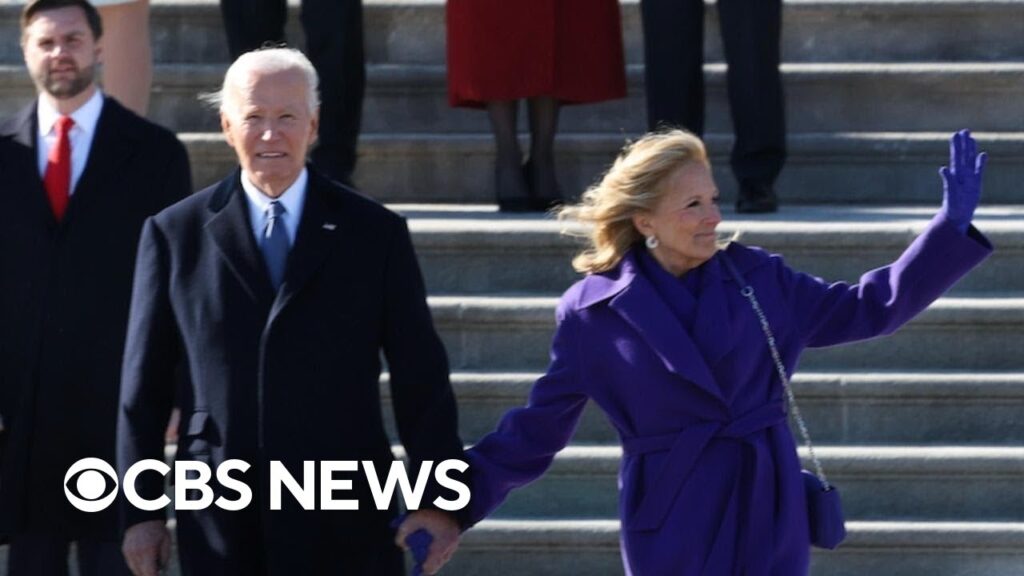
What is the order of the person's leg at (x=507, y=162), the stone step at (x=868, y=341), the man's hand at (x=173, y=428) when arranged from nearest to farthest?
1. the man's hand at (x=173, y=428)
2. the stone step at (x=868, y=341)
3. the person's leg at (x=507, y=162)

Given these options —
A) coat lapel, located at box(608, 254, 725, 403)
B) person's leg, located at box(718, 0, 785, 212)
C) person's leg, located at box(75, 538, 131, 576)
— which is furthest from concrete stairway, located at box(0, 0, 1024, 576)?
coat lapel, located at box(608, 254, 725, 403)

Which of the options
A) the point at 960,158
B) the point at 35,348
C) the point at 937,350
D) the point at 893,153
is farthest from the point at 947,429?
the point at 35,348

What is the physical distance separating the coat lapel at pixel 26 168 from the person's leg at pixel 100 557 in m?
0.74

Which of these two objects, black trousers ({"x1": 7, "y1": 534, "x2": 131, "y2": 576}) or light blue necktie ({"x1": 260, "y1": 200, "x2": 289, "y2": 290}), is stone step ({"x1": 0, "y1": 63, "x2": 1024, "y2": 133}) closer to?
black trousers ({"x1": 7, "y1": 534, "x2": 131, "y2": 576})

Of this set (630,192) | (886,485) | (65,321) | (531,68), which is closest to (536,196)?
(531,68)

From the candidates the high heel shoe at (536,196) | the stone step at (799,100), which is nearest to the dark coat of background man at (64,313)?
the high heel shoe at (536,196)

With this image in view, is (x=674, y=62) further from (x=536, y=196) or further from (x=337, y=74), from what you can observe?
(x=337, y=74)

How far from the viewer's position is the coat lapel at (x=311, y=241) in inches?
173

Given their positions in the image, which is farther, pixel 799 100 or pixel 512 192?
pixel 799 100

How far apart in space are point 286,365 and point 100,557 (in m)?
1.30

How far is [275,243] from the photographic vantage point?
14.7 ft

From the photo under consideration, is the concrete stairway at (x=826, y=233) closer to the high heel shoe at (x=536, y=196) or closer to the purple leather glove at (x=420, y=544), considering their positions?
the high heel shoe at (x=536, y=196)

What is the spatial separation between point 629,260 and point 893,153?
132 inches

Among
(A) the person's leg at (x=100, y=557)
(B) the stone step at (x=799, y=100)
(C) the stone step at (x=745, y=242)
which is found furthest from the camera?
(B) the stone step at (x=799, y=100)
